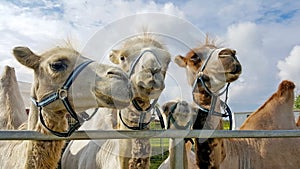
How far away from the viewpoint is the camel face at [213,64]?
10.1ft

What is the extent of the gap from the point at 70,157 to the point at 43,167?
83.1 inches

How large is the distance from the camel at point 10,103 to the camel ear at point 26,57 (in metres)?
1.69

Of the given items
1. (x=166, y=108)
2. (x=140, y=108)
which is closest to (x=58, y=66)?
(x=140, y=108)

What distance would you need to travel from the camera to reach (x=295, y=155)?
4480mm

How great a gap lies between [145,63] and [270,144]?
256 centimetres

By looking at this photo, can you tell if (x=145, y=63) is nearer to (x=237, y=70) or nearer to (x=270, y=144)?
(x=237, y=70)

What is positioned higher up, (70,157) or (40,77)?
(40,77)

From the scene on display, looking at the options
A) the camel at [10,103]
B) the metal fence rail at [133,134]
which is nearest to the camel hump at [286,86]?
the metal fence rail at [133,134]

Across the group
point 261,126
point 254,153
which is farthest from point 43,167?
point 261,126

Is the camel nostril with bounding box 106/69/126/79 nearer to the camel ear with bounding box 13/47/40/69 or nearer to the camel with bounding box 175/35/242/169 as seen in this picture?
the camel ear with bounding box 13/47/40/69

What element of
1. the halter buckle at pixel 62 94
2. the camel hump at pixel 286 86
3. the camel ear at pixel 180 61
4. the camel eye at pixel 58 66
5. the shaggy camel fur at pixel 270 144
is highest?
the camel ear at pixel 180 61

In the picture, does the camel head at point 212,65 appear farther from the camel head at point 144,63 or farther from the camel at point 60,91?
the camel at point 60,91

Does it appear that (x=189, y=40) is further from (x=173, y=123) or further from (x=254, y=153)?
(x=254, y=153)

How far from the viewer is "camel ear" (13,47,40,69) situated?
99.2 inches
